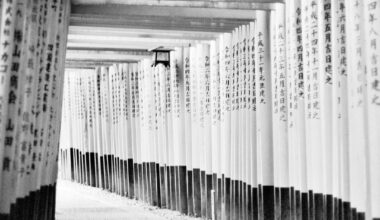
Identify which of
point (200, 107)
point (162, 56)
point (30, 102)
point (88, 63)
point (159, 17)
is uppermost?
point (88, 63)

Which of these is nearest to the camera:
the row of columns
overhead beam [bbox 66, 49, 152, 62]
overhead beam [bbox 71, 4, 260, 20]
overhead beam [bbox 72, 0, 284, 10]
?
the row of columns

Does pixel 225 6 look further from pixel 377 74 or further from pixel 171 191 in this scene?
pixel 171 191

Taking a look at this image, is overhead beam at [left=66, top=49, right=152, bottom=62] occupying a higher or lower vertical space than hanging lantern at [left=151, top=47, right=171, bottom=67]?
higher

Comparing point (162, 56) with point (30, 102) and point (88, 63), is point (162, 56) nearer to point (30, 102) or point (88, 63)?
point (88, 63)

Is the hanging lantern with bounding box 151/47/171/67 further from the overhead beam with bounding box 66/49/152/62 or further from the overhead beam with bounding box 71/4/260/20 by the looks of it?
the overhead beam with bounding box 71/4/260/20

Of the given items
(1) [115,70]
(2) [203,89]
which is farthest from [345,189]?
(1) [115,70]

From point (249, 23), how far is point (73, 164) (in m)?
11.1


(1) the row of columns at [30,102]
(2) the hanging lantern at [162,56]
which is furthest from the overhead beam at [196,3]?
(2) the hanging lantern at [162,56]

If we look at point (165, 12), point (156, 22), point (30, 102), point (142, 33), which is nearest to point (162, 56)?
point (142, 33)

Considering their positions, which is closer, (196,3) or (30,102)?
(30,102)

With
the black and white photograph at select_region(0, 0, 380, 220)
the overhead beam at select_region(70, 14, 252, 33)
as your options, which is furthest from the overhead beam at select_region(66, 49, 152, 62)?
the overhead beam at select_region(70, 14, 252, 33)

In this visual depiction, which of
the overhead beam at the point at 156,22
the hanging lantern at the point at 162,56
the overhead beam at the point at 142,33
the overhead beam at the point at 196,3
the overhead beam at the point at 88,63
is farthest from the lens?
the overhead beam at the point at 88,63

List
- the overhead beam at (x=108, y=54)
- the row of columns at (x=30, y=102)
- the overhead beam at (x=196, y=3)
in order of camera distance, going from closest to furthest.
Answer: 1. the row of columns at (x=30, y=102)
2. the overhead beam at (x=196, y=3)
3. the overhead beam at (x=108, y=54)

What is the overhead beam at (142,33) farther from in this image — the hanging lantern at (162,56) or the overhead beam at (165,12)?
the overhead beam at (165,12)
